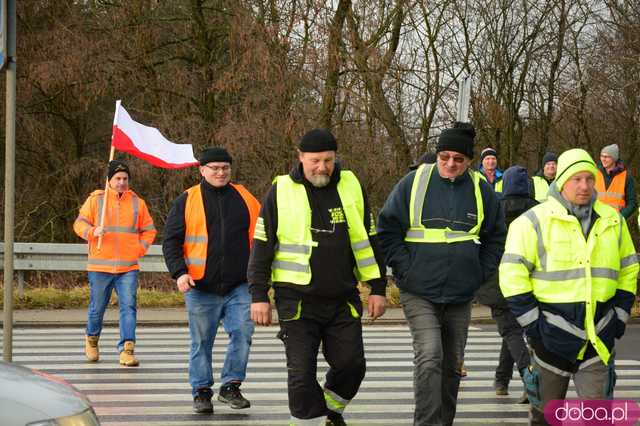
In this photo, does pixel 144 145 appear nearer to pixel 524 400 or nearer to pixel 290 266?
pixel 524 400

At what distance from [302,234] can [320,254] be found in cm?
16

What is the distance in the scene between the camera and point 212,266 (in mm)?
8727

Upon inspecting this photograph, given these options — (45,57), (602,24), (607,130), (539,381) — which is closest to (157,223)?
(45,57)

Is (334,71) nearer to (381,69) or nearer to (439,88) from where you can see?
(381,69)

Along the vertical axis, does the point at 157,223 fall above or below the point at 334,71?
below

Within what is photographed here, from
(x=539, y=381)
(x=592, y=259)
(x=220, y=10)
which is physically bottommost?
(x=539, y=381)

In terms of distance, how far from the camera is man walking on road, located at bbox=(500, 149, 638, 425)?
19.8 feet

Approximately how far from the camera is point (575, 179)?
618cm

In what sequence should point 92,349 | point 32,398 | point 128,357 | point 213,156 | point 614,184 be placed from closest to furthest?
1. point 32,398
2. point 213,156
3. point 128,357
4. point 92,349
5. point 614,184

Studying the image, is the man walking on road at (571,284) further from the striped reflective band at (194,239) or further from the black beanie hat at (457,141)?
→ the striped reflective band at (194,239)

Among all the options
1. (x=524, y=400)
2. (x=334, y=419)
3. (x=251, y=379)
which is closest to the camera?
(x=334, y=419)

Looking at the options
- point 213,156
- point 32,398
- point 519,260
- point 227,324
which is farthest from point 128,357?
point 32,398

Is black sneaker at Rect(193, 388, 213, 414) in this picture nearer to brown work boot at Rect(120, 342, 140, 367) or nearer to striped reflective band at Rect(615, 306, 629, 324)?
brown work boot at Rect(120, 342, 140, 367)

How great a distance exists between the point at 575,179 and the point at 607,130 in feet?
92.7
